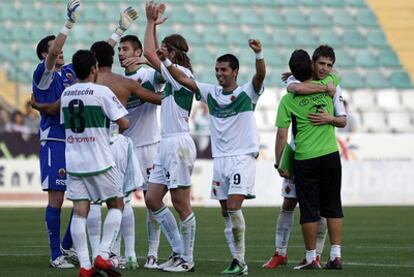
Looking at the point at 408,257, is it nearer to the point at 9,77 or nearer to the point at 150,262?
the point at 150,262

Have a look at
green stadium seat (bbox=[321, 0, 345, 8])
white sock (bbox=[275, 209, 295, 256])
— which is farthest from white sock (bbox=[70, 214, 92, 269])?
green stadium seat (bbox=[321, 0, 345, 8])

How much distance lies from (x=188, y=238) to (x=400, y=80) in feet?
74.5

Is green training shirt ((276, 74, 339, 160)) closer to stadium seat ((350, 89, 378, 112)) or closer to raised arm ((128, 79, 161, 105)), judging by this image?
raised arm ((128, 79, 161, 105))

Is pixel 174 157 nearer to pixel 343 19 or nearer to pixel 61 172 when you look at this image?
pixel 61 172

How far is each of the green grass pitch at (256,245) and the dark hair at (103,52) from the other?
2.13m

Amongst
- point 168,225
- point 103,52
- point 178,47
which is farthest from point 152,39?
point 168,225

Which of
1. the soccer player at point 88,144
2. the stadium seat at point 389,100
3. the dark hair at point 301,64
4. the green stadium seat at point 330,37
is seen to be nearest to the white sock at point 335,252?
the dark hair at point 301,64

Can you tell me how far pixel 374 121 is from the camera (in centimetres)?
3109

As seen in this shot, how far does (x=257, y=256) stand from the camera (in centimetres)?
1289

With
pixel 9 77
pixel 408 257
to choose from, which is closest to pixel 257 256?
pixel 408 257

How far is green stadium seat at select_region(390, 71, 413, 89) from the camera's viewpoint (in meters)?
32.9

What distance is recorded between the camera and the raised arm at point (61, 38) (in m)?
11.0

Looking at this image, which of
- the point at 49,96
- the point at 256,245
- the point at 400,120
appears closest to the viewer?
the point at 49,96

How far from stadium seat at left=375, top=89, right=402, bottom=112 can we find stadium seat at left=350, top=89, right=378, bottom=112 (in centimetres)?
19
